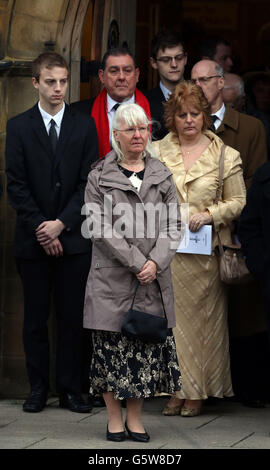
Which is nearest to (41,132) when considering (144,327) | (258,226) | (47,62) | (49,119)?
(49,119)

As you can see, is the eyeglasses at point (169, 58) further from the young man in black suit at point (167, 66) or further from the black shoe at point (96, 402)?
the black shoe at point (96, 402)

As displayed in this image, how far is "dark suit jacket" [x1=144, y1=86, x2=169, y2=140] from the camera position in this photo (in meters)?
8.73

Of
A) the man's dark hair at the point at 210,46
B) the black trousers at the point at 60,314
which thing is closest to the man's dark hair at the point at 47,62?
the black trousers at the point at 60,314

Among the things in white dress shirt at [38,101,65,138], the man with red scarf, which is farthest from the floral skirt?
the man with red scarf

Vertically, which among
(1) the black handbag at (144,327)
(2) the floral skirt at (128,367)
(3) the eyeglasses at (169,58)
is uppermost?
(3) the eyeglasses at (169,58)

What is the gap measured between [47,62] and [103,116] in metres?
0.68

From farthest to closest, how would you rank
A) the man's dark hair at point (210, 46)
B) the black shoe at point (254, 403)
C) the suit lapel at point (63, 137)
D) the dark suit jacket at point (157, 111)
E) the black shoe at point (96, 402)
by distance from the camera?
the man's dark hair at point (210, 46) < the dark suit jacket at point (157, 111) < the black shoe at point (254, 403) < the black shoe at point (96, 402) < the suit lapel at point (63, 137)

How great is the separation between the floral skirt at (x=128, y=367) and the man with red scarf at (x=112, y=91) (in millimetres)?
1713

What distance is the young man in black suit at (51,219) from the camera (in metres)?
8.18

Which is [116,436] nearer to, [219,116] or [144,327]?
[144,327]

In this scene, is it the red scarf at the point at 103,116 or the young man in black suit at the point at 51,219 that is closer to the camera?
the young man in black suit at the point at 51,219

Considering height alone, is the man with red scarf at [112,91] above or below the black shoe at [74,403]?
above

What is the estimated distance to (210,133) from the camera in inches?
328

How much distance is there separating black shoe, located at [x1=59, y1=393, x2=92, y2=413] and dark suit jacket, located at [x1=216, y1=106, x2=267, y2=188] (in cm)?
184
